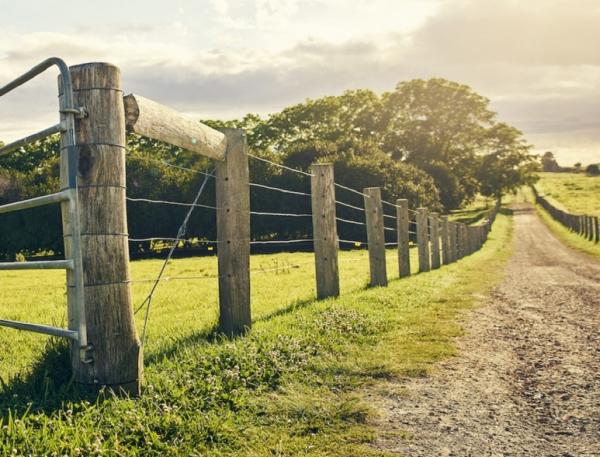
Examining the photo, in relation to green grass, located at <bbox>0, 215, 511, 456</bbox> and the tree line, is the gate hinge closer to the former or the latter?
green grass, located at <bbox>0, 215, 511, 456</bbox>

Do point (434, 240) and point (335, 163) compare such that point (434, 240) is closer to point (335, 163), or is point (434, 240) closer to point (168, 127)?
point (168, 127)

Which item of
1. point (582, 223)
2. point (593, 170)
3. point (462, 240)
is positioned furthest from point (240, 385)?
point (593, 170)

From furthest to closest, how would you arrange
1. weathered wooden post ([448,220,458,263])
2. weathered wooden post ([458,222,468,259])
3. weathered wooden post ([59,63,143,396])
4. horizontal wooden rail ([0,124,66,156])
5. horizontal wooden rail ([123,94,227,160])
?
weathered wooden post ([458,222,468,259]), weathered wooden post ([448,220,458,263]), horizontal wooden rail ([123,94,227,160]), weathered wooden post ([59,63,143,396]), horizontal wooden rail ([0,124,66,156])

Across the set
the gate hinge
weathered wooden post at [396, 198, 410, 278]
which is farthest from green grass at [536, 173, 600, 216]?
the gate hinge

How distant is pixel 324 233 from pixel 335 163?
32272mm

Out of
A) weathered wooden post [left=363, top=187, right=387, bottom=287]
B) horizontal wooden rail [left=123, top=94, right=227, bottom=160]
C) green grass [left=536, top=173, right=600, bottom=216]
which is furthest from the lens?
green grass [left=536, top=173, right=600, bottom=216]

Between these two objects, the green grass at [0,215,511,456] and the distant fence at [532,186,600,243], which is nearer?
the green grass at [0,215,511,456]

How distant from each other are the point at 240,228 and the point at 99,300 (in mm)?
2475

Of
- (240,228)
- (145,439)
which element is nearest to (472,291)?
(240,228)

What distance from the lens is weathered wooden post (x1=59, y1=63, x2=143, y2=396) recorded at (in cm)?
394

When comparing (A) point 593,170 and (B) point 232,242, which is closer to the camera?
(B) point 232,242

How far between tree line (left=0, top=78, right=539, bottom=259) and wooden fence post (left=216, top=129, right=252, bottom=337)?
40.8 ft

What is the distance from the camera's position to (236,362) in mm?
4934

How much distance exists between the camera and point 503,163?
68.5m
